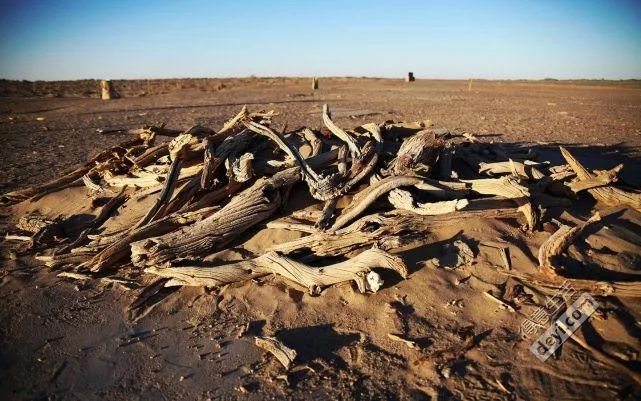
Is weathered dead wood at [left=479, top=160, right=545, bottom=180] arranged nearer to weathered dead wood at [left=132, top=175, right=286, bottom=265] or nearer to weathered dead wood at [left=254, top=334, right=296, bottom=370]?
weathered dead wood at [left=132, top=175, right=286, bottom=265]

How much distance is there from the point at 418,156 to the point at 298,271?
1.71m

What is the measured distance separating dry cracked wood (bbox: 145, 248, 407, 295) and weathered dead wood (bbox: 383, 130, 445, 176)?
40.6 inches

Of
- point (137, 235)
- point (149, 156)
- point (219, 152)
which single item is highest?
point (219, 152)

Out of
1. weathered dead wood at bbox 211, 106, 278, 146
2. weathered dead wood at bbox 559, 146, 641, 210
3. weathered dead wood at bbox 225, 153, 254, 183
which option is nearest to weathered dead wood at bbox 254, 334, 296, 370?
weathered dead wood at bbox 225, 153, 254, 183

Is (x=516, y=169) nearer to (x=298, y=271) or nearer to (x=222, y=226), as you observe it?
(x=298, y=271)

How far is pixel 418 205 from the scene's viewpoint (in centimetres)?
330

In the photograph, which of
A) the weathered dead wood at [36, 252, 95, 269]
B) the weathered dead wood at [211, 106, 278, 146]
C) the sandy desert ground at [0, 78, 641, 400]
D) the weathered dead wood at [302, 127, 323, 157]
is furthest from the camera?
the weathered dead wood at [211, 106, 278, 146]

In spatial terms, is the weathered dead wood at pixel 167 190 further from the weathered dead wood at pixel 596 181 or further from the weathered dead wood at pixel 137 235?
the weathered dead wood at pixel 596 181

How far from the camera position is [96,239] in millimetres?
4000

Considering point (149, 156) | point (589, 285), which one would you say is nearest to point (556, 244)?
point (589, 285)

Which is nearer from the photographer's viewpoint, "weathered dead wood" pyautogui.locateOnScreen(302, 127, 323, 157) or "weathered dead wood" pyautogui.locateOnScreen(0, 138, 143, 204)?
"weathered dead wood" pyautogui.locateOnScreen(302, 127, 323, 157)

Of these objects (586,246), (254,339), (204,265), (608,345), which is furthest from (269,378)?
(586,246)

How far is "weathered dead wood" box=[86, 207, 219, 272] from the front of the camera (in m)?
3.56

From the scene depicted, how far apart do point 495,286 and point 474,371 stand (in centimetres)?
83
